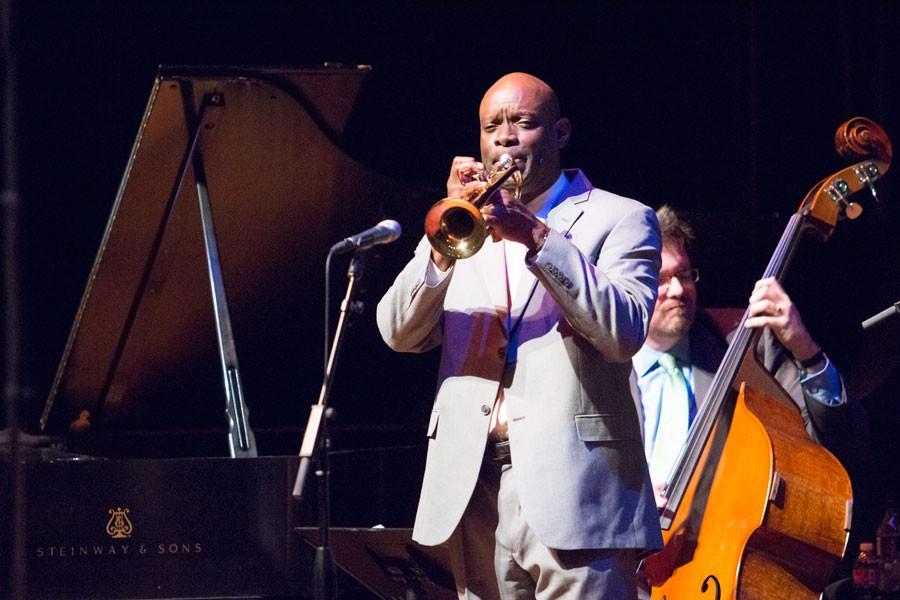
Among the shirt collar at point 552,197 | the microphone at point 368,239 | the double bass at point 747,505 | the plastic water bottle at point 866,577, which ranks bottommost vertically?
the plastic water bottle at point 866,577

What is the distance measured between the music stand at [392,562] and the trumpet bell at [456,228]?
1007mm

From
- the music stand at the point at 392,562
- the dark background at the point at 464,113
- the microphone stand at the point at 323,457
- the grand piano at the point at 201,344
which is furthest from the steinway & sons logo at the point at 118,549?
the microphone stand at the point at 323,457

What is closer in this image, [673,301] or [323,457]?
[323,457]

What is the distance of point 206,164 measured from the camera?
4.55 m

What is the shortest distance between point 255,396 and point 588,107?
7.23 feet

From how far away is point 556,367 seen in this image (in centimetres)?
266

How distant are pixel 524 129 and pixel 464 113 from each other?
3.59m

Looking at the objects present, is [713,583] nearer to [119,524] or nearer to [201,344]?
[119,524]

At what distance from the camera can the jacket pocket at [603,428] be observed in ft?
8.59

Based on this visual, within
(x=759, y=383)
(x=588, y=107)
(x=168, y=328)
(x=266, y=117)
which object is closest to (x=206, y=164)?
(x=266, y=117)

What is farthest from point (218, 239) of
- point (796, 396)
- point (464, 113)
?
point (796, 396)

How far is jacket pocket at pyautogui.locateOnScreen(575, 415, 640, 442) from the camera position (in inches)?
103

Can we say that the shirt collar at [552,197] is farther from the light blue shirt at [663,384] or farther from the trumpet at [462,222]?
the light blue shirt at [663,384]

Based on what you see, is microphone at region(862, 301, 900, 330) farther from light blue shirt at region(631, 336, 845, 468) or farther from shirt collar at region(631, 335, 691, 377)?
shirt collar at region(631, 335, 691, 377)
